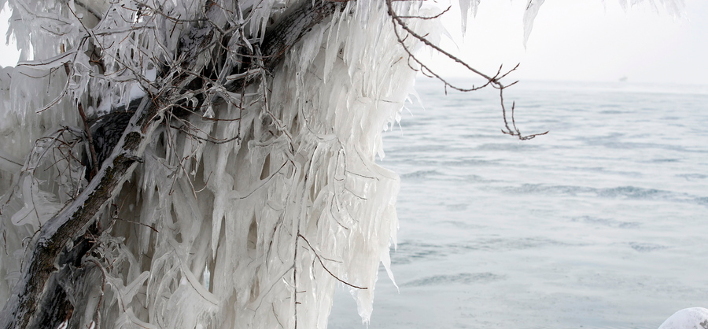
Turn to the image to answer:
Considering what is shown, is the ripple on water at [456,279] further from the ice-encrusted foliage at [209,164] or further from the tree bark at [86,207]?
the tree bark at [86,207]

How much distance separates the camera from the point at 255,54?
4.43 feet

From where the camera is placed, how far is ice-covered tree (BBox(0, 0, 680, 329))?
4.26 feet

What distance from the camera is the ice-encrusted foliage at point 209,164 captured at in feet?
4.37

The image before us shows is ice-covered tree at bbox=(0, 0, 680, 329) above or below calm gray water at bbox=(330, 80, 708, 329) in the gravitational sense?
above

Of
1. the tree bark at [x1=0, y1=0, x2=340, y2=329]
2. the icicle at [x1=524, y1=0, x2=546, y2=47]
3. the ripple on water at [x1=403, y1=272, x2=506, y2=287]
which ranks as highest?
the icicle at [x1=524, y1=0, x2=546, y2=47]

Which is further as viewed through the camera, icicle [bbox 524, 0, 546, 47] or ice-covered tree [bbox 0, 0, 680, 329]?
ice-covered tree [bbox 0, 0, 680, 329]

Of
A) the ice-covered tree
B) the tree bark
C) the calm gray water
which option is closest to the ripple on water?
the calm gray water

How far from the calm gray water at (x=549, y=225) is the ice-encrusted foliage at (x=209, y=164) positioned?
364 centimetres

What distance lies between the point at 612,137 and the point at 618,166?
1.36m

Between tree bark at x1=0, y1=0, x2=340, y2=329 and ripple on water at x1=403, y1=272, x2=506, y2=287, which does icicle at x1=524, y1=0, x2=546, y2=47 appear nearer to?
tree bark at x1=0, y1=0, x2=340, y2=329

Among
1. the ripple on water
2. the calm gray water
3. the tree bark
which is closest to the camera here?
the tree bark

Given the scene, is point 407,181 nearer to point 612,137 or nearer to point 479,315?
point 479,315

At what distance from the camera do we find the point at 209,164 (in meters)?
1.47

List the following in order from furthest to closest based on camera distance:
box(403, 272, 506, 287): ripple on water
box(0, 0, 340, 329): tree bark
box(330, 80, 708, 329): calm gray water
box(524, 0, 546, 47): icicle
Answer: box(403, 272, 506, 287): ripple on water, box(330, 80, 708, 329): calm gray water, box(0, 0, 340, 329): tree bark, box(524, 0, 546, 47): icicle
